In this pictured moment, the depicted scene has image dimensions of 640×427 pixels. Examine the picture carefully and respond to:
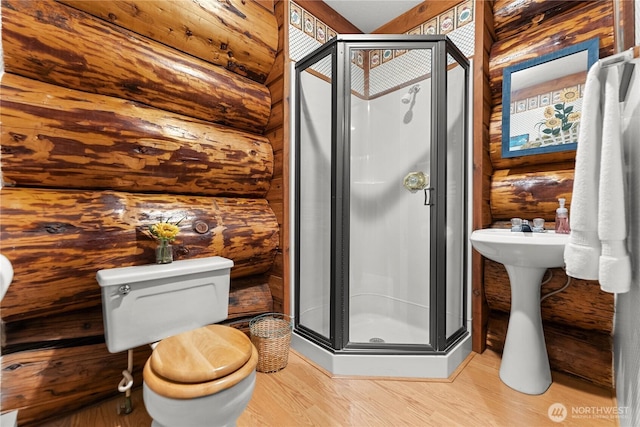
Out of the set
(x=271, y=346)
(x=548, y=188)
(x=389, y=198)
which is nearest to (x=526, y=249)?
(x=548, y=188)

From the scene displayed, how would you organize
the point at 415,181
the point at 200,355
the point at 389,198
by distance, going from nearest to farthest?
the point at 200,355 < the point at 415,181 < the point at 389,198

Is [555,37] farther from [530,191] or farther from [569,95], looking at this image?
[530,191]

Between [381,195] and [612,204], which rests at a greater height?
[381,195]

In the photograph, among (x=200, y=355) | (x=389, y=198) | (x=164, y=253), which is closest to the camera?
(x=200, y=355)

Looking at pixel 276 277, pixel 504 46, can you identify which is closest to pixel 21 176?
pixel 276 277

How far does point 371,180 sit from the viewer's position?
2348mm

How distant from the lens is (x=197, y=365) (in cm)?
107

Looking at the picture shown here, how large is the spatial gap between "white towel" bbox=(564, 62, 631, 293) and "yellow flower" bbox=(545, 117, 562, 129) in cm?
87

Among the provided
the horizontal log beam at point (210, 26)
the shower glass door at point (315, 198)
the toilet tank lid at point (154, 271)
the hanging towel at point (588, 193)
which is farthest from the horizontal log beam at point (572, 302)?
the horizontal log beam at point (210, 26)

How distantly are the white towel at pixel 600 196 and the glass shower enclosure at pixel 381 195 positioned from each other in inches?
30.2

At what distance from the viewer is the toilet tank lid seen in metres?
1.25

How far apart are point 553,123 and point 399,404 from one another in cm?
181

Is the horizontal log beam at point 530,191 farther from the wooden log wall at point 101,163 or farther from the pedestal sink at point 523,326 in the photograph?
the wooden log wall at point 101,163
